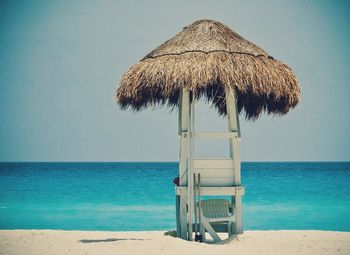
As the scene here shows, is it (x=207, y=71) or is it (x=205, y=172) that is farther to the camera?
(x=205, y=172)

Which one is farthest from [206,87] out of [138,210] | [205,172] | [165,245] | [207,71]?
[138,210]

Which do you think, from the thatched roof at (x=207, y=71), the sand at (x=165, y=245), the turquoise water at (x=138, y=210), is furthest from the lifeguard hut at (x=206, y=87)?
the turquoise water at (x=138, y=210)

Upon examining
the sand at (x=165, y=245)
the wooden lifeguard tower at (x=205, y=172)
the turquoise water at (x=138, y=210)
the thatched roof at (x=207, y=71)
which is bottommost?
the turquoise water at (x=138, y=210)

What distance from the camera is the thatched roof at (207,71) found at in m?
9.15

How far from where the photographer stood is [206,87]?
31.4 feet

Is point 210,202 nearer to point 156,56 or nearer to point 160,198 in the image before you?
point 156,56

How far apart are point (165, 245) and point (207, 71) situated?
7.86 ft

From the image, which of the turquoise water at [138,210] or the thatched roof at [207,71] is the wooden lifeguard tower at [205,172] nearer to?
the thatched roof at [207,71]

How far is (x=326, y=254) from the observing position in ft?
29.6

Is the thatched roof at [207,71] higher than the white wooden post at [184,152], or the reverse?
the thatched roof at [207,71]

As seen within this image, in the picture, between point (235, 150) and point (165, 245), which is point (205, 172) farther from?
point (165, 245)

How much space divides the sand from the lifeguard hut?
476 millimetres

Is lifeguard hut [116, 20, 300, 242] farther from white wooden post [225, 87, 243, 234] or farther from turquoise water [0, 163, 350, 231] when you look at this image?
turquoise water [0, 163, 350, 231]

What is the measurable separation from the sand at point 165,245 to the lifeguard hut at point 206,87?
48cm
